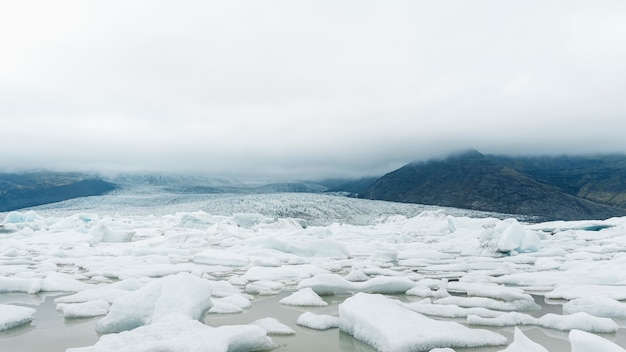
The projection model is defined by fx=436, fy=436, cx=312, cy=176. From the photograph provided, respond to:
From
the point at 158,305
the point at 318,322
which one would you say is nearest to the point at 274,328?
the point at 318,322

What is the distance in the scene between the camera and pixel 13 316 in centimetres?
458

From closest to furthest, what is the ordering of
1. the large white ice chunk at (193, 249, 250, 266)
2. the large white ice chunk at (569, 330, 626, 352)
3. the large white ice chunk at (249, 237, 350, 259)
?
the large white ice chunk at (569, 330, 626, 352) < the large white ice chunk at (193, 249, 250, 266) < the large white ice chunk at (249, 237, 350, 259)

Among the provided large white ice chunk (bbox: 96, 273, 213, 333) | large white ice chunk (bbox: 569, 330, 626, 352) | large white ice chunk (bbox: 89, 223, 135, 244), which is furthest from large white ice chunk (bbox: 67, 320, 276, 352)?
large white ice chunk (bbox: 89, 223, 135, 244)

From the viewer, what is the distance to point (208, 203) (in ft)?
159

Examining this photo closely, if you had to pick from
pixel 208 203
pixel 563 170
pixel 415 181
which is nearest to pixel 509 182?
Answer: pixel 415 181

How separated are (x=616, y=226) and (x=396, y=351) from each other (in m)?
22.4

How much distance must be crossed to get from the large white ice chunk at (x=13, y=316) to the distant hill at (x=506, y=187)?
110m

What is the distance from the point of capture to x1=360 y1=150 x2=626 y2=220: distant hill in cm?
11281

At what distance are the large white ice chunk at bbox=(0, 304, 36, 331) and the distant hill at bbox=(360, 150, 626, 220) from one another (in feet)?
362

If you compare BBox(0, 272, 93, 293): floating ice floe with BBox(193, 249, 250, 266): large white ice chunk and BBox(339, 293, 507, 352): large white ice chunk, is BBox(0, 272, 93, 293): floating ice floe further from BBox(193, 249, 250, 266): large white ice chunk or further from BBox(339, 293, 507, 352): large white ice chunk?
BBox(339, 293, 507, 352): large white ice chunk

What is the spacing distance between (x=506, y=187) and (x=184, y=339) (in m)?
140

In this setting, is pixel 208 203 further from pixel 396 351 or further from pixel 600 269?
pixel 396 351

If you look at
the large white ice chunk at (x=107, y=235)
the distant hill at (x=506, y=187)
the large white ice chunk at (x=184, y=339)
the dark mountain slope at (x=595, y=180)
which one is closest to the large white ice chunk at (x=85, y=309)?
the large white ice chunk at (x=184, y=339)

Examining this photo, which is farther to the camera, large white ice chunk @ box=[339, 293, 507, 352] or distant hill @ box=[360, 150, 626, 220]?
distant hill @ box=[360, 150, 626, 220]
